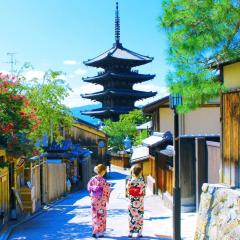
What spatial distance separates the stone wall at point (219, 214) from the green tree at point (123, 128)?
42659 mm

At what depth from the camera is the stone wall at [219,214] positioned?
6.88 meters

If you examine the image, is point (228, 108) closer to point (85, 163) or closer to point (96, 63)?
point (85, 163)

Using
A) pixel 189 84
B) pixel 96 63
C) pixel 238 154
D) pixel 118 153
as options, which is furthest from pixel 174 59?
pixel 96 63

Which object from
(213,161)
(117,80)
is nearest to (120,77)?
(117,80)

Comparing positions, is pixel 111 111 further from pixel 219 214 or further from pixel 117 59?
pixel 219 214

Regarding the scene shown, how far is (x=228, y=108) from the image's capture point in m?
8.27

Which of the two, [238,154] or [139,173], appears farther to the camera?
[139,173]

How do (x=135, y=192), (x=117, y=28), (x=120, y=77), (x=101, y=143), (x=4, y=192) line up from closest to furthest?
(x=135, y=192), (x=4, y=192), (x=101, y=143), (x=120, y=77), (x=117, y=28)

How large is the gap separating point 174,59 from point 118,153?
1683 inches

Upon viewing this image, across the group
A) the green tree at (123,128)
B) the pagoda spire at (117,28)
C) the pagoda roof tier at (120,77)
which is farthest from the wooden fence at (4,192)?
the pagoda spire at (117,28)

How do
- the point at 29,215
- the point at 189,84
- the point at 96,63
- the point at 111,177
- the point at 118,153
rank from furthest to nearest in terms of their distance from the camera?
the point at 96,63
the point at 118,153
the point at 111,177
the point at 29,215
the point at 189,84

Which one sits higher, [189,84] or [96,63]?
[96,63]

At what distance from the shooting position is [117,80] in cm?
5628

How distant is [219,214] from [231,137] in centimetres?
152
